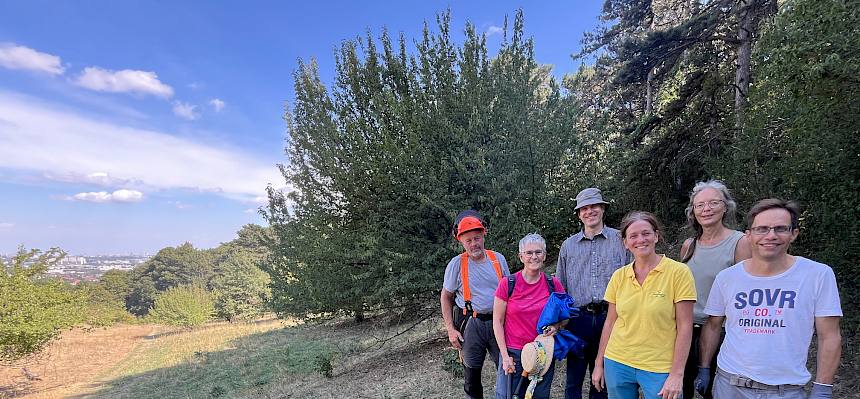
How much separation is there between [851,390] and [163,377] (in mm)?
16496

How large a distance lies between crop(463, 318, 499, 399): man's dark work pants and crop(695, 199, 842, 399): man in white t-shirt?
1.56 m

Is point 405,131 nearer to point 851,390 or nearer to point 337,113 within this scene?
point 337,113

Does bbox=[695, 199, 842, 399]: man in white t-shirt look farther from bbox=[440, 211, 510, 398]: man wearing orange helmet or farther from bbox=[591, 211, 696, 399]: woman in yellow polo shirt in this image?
bbox=[440, 211, 510, 398]: man wearing orange helmet

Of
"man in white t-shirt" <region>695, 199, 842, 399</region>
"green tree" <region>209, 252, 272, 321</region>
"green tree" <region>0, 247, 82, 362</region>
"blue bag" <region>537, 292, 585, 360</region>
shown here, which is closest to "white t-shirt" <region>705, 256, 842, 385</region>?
"man in white t-shirt" <region>695, 199, 842, 399</region>

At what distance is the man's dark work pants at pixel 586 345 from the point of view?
318 centimetres

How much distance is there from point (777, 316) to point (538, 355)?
1.32 metres

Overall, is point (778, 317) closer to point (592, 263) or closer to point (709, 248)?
point (709, 248)

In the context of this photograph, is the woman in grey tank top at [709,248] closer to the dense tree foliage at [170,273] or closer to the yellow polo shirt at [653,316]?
the yellow polo shirt at [653,316]

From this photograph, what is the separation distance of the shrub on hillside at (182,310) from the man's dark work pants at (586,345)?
33391mm

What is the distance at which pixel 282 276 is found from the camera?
8969 mm

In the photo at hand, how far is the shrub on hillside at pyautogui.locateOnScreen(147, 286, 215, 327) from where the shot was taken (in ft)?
102

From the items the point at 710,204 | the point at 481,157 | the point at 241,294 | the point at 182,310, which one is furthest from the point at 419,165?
the point at 241,294

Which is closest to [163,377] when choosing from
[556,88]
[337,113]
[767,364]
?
[337,113]

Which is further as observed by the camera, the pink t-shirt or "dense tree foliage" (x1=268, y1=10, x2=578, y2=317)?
"dense tree foliage" (x1=268, y1=10, x2=578, y2=317)
